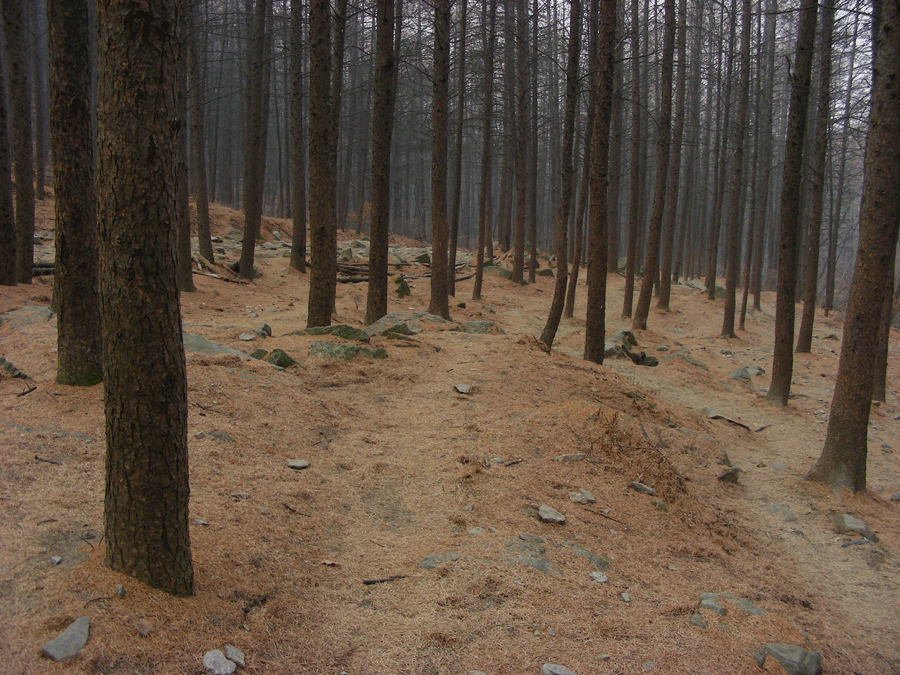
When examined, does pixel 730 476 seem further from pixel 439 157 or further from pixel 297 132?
pixel 297 132

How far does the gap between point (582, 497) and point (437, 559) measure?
187cm

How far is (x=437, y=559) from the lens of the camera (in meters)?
3.80

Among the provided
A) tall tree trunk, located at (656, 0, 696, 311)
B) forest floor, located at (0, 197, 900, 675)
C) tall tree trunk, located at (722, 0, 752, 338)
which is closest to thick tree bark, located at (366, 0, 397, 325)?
forest floor, located at (0, 197, 900, 675)

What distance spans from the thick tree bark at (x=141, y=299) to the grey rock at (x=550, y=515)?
2.72m

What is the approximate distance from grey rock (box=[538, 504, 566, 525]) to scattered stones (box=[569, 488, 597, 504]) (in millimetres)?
411

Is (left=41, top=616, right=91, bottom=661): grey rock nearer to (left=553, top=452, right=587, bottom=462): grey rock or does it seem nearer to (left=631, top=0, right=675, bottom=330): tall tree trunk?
(left=553, top=452, right=587, bottom=462): grey rock

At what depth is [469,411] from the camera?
7.13 metres

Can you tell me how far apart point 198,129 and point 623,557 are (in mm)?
14997

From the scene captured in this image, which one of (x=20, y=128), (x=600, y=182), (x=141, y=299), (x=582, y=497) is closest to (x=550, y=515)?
(x=582, y=497)

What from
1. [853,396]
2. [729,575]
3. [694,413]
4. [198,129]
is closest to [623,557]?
[729,575]

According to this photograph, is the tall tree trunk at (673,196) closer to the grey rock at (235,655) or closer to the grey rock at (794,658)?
the grey rock at (794,658)

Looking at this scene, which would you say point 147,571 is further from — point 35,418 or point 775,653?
point 775,653

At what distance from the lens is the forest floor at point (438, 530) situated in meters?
2.84

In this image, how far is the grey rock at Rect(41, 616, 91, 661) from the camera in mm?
2266
